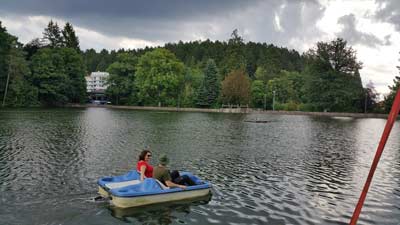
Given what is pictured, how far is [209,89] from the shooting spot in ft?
332

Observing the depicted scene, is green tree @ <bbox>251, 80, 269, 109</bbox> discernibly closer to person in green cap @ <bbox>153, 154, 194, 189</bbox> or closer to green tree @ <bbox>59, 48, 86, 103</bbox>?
green tree @ <bbox>59, 48, 86, 103</bbox>

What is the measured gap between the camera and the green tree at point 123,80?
360 feet

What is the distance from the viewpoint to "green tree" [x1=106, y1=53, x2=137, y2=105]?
10962 centimetres

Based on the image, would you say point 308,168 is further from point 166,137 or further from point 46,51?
point 46,51

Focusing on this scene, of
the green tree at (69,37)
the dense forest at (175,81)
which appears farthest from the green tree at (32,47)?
the green tree at (69,37)

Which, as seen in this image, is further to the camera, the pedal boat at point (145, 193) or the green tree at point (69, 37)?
the green tree at point (69, 37)

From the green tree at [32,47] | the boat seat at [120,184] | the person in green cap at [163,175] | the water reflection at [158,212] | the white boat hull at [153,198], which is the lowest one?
the water reflection at [158,212]

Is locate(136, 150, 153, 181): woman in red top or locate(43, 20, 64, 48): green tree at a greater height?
locate(43, 20, 64, 48): green tree

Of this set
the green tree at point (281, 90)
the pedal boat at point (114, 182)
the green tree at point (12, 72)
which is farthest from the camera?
the green tree at point (281, 90)

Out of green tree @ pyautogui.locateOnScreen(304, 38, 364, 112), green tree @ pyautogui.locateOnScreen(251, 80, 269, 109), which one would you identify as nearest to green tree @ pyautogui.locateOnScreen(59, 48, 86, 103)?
green tree @ pyautogui.locateOnScreen(251, 80, 269, 109)

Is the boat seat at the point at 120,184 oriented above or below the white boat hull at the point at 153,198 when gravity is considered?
above

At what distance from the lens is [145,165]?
12969mm

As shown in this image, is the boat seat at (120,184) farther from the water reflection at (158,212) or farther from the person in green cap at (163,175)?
the water reflection at (158,212)

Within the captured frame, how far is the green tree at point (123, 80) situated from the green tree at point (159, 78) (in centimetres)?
499
